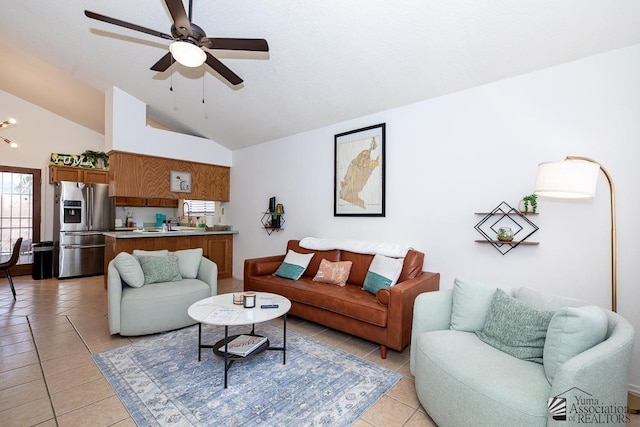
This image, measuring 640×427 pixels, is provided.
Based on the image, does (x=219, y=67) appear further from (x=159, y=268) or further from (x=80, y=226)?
(x=80, y=226)

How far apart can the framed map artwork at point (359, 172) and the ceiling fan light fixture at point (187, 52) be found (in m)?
2.20

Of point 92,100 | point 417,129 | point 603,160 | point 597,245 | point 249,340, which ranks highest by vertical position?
point 92,100

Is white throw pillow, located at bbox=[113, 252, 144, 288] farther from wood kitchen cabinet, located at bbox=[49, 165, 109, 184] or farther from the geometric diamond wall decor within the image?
wood kitchen cabinet, located at bbox=[49, 165, 109, 184]

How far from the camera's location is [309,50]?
9.60 ft

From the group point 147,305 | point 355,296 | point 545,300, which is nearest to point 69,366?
point 147,305

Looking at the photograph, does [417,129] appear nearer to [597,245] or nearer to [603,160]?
[603,160]

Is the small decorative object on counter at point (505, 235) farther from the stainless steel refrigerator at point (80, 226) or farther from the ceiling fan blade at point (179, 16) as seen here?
the stainless steel refrigerator at point (80, 226)

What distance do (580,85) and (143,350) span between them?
4410 mm

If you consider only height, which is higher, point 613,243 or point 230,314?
point 613,243

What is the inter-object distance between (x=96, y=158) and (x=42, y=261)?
7.21 ft

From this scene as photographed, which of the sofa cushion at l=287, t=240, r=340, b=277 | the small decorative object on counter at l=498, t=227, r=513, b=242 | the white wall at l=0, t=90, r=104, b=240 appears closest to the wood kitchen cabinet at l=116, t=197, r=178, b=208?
the white wall at l=0, t=90, r=104, b=240

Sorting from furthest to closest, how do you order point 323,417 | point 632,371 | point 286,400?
point 632,371, point 286,400, point 323,417

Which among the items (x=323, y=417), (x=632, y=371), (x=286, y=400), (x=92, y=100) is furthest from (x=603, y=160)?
(x=92, y=100)

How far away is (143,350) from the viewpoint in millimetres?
2621
